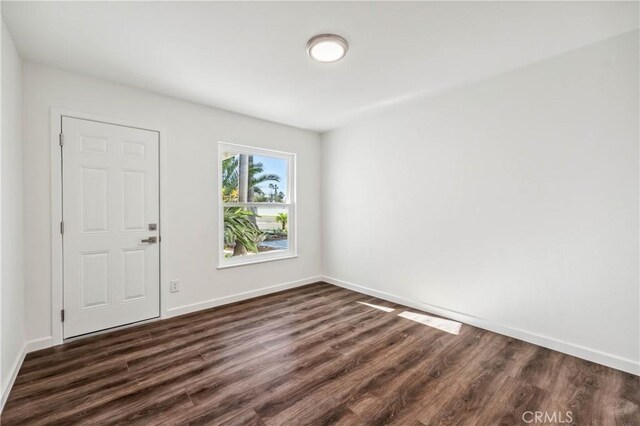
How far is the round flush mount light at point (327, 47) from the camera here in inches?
84.7

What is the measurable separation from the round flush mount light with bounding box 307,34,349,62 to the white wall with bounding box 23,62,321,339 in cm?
179

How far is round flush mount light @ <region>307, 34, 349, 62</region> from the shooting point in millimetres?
2150

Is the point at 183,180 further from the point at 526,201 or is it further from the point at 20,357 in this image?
the point at 526,201

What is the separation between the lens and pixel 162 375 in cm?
213

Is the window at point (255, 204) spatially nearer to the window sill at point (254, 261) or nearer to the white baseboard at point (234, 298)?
the window sill at point (254, 261)

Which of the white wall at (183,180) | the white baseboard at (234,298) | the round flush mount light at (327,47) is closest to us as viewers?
the round flush mount light at (327,47)

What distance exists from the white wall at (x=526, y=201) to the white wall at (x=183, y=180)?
4.16 ft

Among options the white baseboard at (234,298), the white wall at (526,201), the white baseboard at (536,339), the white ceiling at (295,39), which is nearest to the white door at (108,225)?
the white baseboard at (234,298)

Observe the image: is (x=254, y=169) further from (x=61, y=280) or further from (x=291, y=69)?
(x=61, y=280)

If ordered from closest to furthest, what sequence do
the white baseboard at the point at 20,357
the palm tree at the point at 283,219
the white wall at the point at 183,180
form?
1. the white baseboard at the point at 20,357
2. the white wall at the point at 183,180
3. the palm tree at the point at 283,219

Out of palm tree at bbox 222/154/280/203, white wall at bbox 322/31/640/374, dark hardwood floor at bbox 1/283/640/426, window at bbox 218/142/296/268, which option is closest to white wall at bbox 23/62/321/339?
window at bbox 218/142/296/268

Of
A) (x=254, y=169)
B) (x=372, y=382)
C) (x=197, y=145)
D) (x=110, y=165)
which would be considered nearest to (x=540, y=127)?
(x=372, y=382)

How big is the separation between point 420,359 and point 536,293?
126 centimetres

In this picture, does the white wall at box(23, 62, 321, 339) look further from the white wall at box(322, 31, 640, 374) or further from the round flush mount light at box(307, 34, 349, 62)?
the round flush mount light at box(307, 34, 349, 62)
